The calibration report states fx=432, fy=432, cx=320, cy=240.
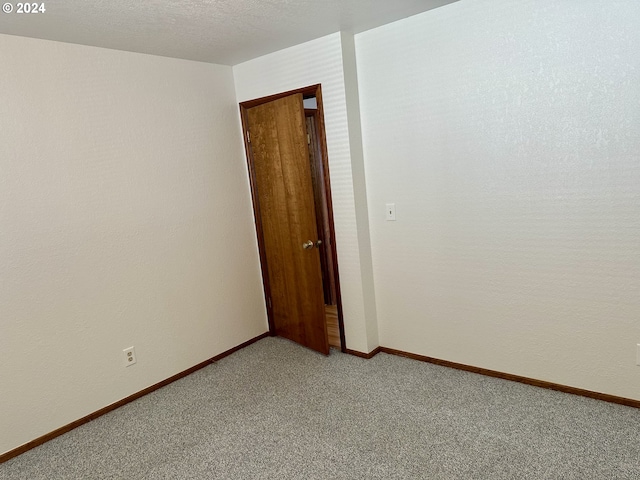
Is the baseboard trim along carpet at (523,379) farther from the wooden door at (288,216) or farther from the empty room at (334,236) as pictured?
the wooden door at (288,216)

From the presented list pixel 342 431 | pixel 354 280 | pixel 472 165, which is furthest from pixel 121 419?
pixel 472 165

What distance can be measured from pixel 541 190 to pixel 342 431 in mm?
1676

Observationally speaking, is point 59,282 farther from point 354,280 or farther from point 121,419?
point 354,280

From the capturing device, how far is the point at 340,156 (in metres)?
2.93

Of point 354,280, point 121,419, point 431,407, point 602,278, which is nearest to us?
point 602,278

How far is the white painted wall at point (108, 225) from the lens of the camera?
7.69 feet

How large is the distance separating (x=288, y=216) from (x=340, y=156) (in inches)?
25.3

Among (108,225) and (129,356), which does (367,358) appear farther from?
(108,225)

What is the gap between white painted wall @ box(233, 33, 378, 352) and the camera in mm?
2857

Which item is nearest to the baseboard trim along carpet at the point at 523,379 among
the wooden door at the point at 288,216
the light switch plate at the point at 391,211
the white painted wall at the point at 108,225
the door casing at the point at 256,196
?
the door casing at the point at 256,196

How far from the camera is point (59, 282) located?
2.49 m

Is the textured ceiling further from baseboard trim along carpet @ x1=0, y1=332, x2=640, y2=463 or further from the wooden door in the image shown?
baseboard trim along carpet @ x1=0, y1=332, x2=640, y2=463

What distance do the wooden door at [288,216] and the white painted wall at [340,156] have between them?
16 centimetres

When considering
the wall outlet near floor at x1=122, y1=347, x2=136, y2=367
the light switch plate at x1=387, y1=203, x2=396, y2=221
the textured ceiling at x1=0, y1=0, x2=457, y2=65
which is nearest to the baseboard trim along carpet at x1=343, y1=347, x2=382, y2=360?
the light switch plate at x1=387, y1=203, x2=396, y2=221
